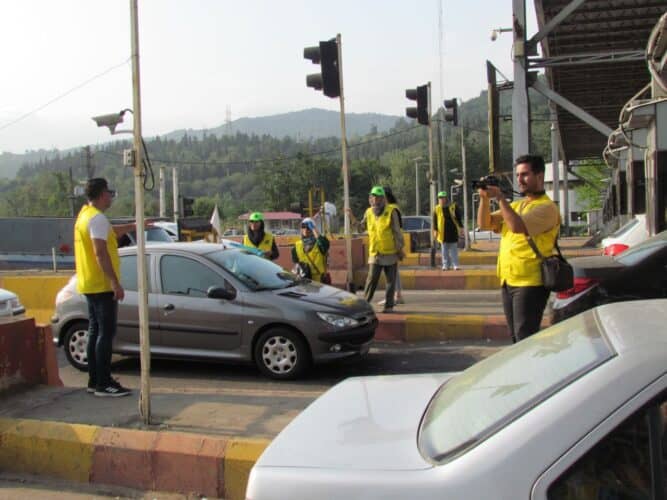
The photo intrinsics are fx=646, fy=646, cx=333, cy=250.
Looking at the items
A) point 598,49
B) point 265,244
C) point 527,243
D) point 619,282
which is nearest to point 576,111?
point 598,49

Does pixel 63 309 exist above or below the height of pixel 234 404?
above

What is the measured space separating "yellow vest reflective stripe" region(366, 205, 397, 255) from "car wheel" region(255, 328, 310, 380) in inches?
111

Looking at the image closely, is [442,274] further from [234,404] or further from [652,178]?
[234,404]

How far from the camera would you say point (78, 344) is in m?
7.12

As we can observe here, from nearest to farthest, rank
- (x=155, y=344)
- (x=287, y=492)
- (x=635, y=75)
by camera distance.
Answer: (x=287, y=492)
(x=155, y=344)
(x=635, y=75)

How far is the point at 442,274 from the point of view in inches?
536

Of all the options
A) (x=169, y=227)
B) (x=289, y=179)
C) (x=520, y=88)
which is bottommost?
(x=169, y=227)

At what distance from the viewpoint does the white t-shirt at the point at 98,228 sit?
209 inches

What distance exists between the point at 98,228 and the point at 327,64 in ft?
18.0

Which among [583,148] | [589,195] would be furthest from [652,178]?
[589,195]

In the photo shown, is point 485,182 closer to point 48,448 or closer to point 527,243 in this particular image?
point 527,243

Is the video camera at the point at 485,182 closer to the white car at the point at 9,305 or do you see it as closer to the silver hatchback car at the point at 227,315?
the silver hatchback car at the point at 227,315

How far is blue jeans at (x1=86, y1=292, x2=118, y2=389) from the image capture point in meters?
5.45

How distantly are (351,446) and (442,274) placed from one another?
1166 cm
